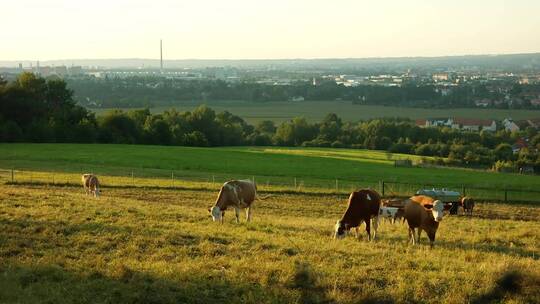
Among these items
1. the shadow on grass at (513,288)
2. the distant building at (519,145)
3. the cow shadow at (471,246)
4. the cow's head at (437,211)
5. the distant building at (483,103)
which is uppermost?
the cow's head at (437,211)

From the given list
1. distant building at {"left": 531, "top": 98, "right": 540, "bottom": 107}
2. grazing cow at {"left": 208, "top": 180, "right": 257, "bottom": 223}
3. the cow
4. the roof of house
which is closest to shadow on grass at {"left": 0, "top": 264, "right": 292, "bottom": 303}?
the cow

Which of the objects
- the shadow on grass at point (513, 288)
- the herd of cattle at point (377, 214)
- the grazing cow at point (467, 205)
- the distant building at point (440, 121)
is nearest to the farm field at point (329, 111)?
the distant building at point (440, 121)

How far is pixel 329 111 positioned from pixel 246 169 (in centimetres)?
10291

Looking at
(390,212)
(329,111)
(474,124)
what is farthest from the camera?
(329,111)

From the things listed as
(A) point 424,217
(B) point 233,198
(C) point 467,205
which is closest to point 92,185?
(B) point 233,198

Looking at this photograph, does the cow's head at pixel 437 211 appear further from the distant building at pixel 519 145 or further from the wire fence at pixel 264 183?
the distant building at pixel 519 145

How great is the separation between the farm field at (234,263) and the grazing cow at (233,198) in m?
0.66

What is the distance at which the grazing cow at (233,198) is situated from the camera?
896 inches

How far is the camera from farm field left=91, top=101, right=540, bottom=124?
140 metres

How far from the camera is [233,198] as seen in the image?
23.4 m

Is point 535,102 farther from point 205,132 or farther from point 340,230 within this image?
point 340,230

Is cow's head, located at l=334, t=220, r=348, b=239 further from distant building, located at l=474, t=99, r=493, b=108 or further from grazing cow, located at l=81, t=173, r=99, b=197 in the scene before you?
distant building, located at l=474, t=99, r=493, b=108

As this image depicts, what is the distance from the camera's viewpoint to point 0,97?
8094cm

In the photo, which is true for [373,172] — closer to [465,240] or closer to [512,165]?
[512,165]
